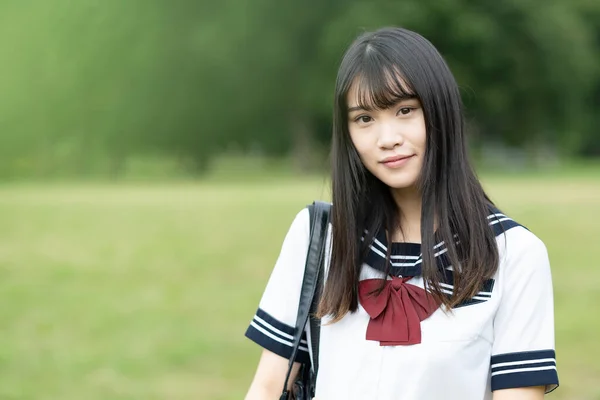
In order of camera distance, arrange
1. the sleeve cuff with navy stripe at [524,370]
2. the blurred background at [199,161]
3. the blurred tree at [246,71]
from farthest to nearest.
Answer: the blurred tree at [246,71]
the blurred background at [199,161]
the sleeve cuff with navy stripe at [524,370]

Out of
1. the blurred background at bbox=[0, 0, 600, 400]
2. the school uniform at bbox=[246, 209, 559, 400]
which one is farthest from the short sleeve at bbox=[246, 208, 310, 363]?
the blurred background at bbox=[0, 0, 600, 400]

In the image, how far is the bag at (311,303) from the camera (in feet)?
5.77

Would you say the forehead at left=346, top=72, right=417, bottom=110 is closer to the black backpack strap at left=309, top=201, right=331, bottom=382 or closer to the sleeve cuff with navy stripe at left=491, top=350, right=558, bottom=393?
the black backpack strap at left=309, top=201, right=331, bottom=382

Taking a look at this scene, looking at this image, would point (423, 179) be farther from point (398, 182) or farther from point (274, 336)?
point (274, 336)

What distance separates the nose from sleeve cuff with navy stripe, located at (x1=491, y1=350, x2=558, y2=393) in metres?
0.46

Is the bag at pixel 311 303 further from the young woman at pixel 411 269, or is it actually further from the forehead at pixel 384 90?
the forehead at pixel 384 90

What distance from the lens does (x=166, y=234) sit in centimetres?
897

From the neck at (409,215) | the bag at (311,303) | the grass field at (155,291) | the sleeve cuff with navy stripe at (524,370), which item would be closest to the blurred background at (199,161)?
the grass field at (155,291)

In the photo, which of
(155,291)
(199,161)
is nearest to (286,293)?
(155,291)

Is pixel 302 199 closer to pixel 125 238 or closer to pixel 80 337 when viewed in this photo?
pixel 125 238

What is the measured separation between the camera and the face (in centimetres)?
167

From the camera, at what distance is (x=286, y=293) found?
1797mm

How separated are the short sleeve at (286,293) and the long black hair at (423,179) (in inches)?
2.8

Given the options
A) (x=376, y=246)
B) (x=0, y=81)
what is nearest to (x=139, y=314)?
(x=376, y=246)
